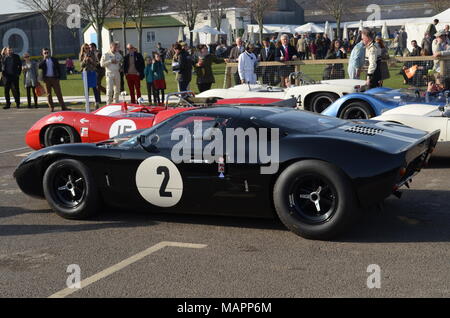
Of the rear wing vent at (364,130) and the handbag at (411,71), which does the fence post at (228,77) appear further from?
the rear wing vent at (364,130)

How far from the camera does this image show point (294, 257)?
5547 millimetres

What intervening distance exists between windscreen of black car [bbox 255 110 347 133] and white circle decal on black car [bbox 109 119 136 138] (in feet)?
12.6

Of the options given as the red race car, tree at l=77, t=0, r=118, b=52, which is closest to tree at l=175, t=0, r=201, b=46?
tree at l=77, t=0, r=118, b=52

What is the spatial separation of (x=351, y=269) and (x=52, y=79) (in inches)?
612

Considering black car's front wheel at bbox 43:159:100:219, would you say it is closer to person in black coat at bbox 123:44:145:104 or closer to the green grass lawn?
the green grass lawn

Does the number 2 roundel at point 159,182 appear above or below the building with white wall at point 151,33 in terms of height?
below

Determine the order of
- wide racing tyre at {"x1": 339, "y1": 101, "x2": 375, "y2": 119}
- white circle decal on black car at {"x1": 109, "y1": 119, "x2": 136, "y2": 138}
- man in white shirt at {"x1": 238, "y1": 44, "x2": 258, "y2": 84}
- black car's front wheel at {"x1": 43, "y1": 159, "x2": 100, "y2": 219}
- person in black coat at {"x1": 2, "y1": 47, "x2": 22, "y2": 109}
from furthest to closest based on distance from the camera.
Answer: person in black coat at {"x1": 2, "y1": 47, "x2": 22, "y2": 109} < man in white shirt at {"x1": 238, "y1": 44, "x2": 258, "y2": 84} < wide racing tyre at {"x1": 339, "y1": 101, "x2": 375, "y2": 119} < white circle decal on black car at {"x1": 109, "y1": 119, "x2": 136, "y2": 138} < black car's front wheel at {"x1": 43, "y1": 159, "x2": 100, "y2": 219}

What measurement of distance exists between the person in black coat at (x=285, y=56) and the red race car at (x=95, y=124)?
5549 mm

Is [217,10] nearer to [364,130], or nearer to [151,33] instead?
[151,33]

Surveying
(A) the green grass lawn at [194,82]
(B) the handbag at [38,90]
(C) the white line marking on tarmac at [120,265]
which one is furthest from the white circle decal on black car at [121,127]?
(B) the handbag at [38,90]

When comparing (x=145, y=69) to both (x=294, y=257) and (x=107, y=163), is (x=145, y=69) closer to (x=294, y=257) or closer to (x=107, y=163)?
(x=107, y=163)

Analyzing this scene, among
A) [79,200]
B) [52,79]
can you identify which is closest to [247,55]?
[52,79]

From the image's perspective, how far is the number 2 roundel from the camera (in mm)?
6504

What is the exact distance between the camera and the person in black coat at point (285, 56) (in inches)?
665
